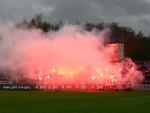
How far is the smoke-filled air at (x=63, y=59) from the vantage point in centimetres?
8775

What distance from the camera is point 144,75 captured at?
111188 millimetres

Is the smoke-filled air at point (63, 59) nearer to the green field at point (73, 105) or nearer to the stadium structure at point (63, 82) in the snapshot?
the stadium structure at point (63, 82)

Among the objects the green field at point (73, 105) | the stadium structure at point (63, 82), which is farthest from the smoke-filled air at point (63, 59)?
the green field at point (73, 105)

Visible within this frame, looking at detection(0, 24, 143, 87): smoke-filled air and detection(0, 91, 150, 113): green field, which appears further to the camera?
detection(0, 24, 143, 87): smoke-filled air

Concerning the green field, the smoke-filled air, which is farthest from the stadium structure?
the green field

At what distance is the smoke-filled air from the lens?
8775cm

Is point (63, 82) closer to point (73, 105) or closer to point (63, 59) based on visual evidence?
point (63, 59)

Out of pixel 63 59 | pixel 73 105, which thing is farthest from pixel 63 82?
pixel 73 105

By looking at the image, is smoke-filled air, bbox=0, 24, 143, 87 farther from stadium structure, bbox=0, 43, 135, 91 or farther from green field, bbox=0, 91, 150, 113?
green field, bbox=0, 91, 150, 113

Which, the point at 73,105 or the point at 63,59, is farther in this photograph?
the point at 63,59

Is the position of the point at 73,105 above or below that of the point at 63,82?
below

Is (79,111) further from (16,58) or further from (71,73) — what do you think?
(71,73)

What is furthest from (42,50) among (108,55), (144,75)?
(144,75)

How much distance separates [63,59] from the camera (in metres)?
93.4
